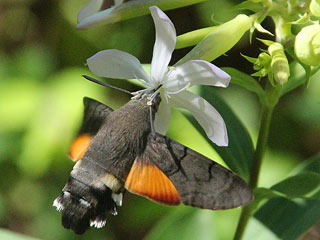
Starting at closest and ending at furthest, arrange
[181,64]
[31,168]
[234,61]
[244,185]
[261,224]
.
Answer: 1. [244,185]
2. [181,64]
3. [261,224]
4. [31,168]
5. [234,61]

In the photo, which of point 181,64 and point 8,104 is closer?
point 181,64

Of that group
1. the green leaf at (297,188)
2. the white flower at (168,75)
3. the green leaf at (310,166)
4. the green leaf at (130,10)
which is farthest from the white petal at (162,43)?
the green leaf at (310,166)

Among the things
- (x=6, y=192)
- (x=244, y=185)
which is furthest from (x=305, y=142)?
(x=244, y=185)

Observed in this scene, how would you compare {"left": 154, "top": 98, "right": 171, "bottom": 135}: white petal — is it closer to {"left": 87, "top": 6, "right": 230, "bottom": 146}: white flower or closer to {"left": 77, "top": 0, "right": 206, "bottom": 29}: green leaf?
{"left": 87, "top": 6, "right": 230, "bottom": 146}: white flower

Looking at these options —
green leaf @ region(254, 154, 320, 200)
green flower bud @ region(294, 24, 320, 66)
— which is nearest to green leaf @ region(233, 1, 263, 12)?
green flower bud @ region(294, 24, 320, 66)

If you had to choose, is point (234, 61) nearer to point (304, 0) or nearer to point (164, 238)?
point (164, 238)

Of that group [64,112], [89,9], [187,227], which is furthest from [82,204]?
[64,112]
